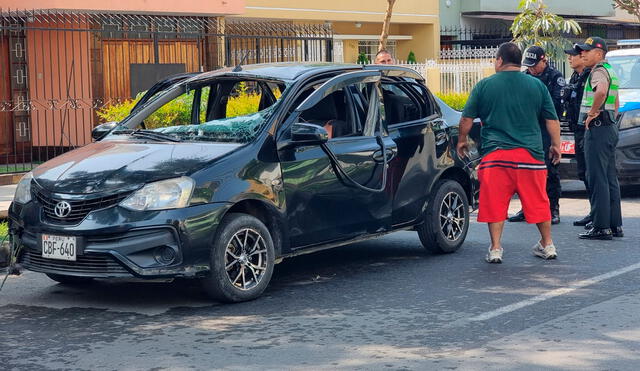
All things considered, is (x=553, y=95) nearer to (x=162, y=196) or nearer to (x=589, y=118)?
(x=589, y=118)

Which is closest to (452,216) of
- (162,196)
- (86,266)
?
(162,196)

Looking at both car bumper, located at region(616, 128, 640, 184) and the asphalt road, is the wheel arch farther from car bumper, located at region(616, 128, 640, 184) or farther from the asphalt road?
car bumper, located at region(616, 128, 640, 184)

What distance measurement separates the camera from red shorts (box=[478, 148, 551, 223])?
351 inches

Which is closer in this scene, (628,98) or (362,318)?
(362,318)

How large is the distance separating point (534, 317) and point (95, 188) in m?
2.91

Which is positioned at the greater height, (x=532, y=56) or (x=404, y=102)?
(x=532, y=56)

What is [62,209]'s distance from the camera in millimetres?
7367

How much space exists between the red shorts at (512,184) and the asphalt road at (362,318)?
1.38 feet

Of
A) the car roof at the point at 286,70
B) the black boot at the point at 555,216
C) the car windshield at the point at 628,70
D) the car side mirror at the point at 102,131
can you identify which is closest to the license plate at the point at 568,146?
the car windshield at the point at 628,70

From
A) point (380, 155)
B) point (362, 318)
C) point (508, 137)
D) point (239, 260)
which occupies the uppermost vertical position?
point (508, 137)

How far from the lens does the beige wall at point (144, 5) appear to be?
60.3ft

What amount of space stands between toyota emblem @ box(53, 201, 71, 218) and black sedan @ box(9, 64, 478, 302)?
2 centimetres

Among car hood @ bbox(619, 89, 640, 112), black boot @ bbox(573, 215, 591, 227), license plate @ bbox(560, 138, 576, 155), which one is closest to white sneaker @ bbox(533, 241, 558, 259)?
black boot @ bbox(573, 215, 591, 227)

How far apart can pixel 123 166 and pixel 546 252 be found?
11.9 ft
